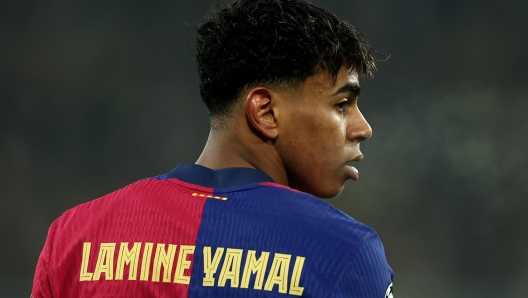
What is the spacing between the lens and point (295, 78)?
2.52ft

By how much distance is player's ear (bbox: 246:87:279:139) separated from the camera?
0.77m

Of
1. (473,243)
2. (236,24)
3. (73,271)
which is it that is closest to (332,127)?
(236,24)

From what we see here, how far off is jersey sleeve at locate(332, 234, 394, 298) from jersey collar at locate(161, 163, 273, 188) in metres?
0.13

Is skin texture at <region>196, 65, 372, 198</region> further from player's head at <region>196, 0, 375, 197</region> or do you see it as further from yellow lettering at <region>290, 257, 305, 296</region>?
yellow lettering at <region>290, 257, 305, 296</region>

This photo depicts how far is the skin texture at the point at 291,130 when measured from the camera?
77 centimetres

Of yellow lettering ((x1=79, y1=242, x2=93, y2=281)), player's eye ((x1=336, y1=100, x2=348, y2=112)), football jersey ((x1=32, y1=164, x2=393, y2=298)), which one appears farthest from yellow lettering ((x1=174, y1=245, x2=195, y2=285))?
player's eye ((x1=336, y1=100, x2=348, y2=112))

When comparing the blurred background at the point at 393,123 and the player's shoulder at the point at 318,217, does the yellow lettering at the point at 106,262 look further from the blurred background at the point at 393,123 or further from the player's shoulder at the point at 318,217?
the blurred background at the point at 393,123

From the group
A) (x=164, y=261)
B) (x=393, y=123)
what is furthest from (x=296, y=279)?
(x=393, y=123)

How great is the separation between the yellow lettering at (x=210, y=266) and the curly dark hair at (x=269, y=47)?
183mm

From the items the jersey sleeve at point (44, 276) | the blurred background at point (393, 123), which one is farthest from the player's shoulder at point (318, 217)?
the blurred background at point (393, 123)

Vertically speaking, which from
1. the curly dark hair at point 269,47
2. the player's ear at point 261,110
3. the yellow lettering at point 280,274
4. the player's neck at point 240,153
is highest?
the curly dark hair at point 269,47

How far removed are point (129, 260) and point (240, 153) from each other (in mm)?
168

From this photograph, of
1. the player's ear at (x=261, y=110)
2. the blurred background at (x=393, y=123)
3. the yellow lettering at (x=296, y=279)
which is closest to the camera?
the yellow lettering at (x=296, y=279)

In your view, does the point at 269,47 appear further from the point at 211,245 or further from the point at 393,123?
the point at 393,123
